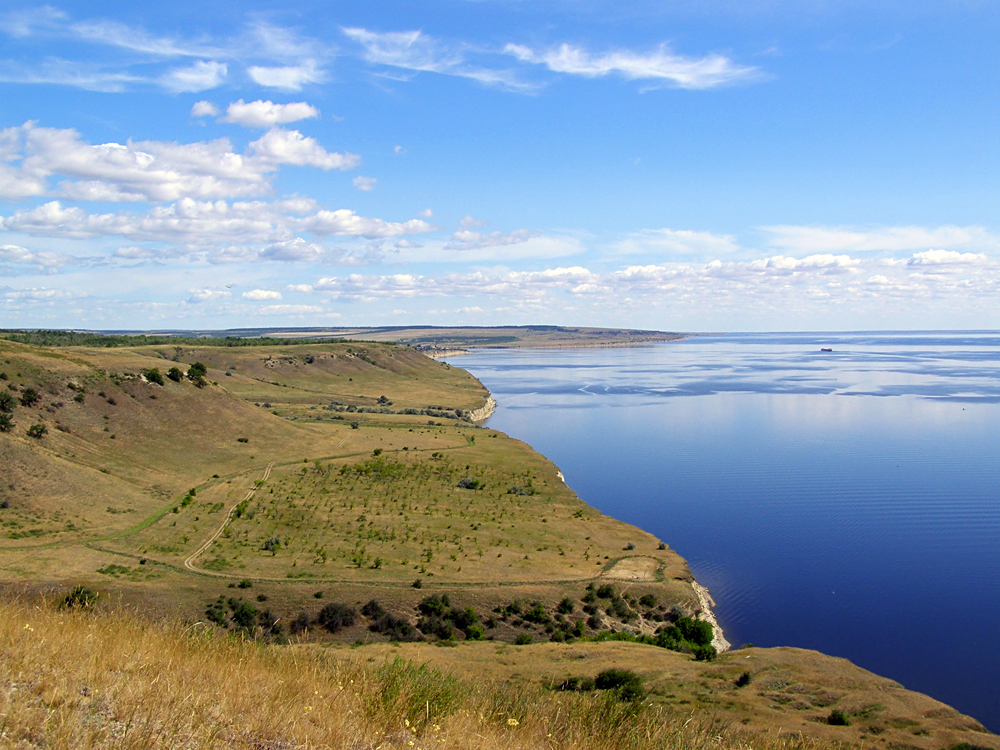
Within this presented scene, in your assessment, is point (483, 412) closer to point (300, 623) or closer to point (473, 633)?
point (473, 633)

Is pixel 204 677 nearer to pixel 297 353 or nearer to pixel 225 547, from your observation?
pixel 225 547

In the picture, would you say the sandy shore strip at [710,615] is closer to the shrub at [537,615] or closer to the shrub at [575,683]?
the shrub at [537,615]

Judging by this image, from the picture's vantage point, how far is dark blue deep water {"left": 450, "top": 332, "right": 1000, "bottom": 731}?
1335 inches

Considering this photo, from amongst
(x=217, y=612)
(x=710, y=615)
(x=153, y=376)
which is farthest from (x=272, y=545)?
(x=153, y=376)

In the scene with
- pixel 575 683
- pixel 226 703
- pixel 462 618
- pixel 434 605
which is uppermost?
pixel 226 703

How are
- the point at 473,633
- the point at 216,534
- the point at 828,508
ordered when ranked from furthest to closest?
1. the point at 828,508
2. the point at 216,534
3. the point at 473,633

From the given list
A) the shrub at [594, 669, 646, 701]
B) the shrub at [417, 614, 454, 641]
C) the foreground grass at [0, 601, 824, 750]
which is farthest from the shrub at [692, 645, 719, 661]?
the foreground grass at [0, 601, 824, 750]

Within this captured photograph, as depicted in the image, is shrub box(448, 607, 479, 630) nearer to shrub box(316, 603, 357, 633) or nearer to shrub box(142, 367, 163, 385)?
shrub box(316, 603, 357, 633)

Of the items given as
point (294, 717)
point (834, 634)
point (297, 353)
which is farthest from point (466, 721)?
point (297, 353)

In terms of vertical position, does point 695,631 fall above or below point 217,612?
below

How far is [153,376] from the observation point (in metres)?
68.4

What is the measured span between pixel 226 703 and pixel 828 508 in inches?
2282

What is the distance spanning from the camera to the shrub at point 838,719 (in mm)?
19638

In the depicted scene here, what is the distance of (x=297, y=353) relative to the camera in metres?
140
